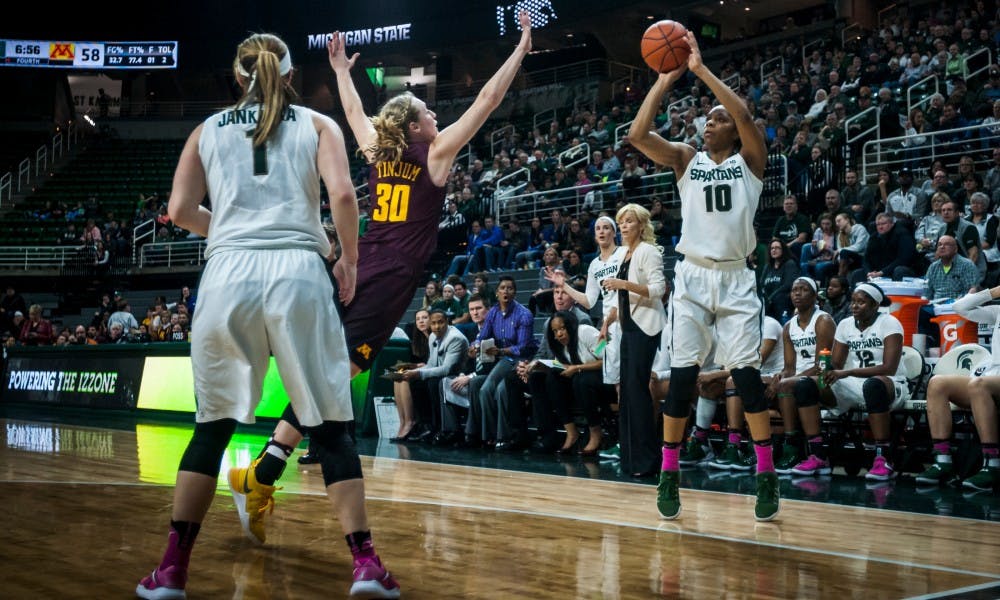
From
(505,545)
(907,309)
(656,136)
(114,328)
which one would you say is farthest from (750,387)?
(114,328)

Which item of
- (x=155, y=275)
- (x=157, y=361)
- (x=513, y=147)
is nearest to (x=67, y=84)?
(x=155, y=275)

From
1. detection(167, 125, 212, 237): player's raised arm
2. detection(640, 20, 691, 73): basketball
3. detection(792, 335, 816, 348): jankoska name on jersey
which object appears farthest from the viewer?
detection(792, 335, 816, 348): jankoska name on jersey

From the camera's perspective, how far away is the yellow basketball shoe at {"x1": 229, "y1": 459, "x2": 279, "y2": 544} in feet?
12.9

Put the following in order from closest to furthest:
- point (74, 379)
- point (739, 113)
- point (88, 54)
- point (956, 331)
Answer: point (739, 113), point (956, 331), point (74, 379), point (88, 54)

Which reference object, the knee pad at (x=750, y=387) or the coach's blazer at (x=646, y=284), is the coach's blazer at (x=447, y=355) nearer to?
the coach's blazer at (x=646, y=284)

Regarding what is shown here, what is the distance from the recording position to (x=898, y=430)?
284 inches

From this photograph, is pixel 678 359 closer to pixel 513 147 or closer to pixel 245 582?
pixel 245 582

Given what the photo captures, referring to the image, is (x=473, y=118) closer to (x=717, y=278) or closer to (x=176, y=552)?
(x=717, y=278)

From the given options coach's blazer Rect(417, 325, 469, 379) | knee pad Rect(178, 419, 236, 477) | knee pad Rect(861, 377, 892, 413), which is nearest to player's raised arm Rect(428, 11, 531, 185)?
knee pad Rect(178, 419, 236, 477)

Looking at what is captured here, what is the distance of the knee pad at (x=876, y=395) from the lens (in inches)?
266

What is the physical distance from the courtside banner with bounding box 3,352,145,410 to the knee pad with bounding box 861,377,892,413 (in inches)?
412

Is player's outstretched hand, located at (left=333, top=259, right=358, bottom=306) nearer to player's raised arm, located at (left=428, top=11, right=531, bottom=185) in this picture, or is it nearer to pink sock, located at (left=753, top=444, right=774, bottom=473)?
player's raised arm, located at (left=428, top=11, right=531, bottom=185)

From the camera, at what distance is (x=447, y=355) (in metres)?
9.78

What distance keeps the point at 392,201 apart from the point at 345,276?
5.41 feet
